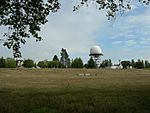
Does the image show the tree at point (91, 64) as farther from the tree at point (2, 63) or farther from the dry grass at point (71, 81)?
the dry grass at point (71, 81)

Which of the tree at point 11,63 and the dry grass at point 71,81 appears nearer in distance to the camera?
the dry grass at point 71,81

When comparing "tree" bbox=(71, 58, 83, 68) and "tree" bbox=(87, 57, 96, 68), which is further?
"tree" bbox=(71, 58, 83, 68)

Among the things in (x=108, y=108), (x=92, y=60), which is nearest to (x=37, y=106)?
(x=108, y=108)

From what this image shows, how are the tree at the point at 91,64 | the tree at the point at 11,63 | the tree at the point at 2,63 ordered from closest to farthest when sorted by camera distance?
the tree at the point at 11,63
the tree at the point at 2,63
the tree at the point at 91,64

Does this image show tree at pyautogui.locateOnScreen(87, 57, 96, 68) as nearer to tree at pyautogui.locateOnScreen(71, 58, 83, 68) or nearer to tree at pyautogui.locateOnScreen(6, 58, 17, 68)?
tree at pyautogui.locateOnScreen(71, 58, 83, 68)

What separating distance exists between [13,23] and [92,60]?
538 feet

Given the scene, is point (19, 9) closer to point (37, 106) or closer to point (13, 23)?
point (13, 23)

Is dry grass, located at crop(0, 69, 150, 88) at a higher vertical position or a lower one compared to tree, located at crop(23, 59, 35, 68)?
lower

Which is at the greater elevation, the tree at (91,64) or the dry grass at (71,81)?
the tree at (91,64)

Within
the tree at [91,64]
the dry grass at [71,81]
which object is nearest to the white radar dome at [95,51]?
the tree at [91,64]

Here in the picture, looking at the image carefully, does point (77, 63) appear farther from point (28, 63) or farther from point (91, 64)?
point (28, 63)

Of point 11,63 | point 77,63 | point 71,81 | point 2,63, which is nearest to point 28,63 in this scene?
point 11,63

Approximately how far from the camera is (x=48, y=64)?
187 meters

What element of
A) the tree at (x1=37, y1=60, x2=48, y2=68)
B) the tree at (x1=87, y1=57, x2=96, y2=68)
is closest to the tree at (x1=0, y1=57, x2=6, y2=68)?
the tree at (x1=37, y1=60, x2=48, y2=68)
